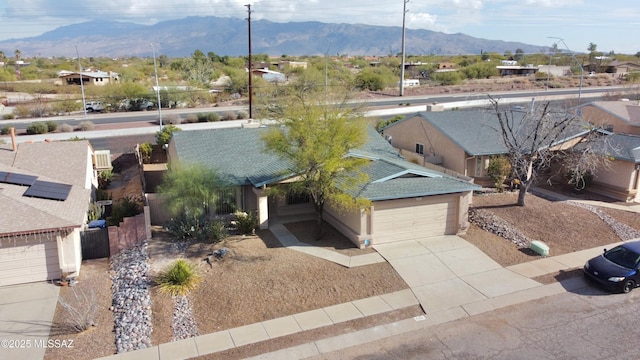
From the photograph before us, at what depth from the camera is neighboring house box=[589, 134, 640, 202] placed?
27992 millimetres

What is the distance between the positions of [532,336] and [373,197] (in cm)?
776

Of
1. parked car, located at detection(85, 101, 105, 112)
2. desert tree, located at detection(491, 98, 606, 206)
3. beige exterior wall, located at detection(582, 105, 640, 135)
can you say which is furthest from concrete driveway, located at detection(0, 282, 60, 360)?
parked car, located at detection(85, 101, 105, 112)

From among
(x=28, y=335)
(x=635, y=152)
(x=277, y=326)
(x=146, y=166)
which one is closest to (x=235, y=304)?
(x=277, y=326)

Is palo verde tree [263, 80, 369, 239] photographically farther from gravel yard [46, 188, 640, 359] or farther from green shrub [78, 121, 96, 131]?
green shrub [78, 121, 96, 131]

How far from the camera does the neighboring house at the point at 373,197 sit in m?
20.4

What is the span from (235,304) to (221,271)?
2.13 metres

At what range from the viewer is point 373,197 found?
64.6 feet

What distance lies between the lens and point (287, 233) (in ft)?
70.3

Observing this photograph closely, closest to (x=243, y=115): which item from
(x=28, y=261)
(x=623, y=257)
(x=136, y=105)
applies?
(x=136, y=105)

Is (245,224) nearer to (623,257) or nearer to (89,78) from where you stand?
(623,257)

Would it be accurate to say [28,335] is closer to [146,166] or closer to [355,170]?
[355,170]

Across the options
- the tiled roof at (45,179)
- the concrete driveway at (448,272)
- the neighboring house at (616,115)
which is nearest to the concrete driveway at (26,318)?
the tiled roof at (45,179)

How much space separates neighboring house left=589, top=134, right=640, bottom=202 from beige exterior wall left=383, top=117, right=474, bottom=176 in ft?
26.4

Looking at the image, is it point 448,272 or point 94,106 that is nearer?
point 448,272
